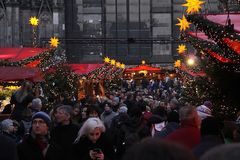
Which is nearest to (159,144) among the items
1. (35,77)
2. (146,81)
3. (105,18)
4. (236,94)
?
(236,94)

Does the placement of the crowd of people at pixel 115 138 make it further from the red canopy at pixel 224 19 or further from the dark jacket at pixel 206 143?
the red canopy at pixel 224 19

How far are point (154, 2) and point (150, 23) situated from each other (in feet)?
7.53

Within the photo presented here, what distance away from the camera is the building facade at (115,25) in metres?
55.2

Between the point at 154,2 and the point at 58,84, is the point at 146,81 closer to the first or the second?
the point at 154,2

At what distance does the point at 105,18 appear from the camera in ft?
197

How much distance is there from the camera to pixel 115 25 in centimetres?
6038

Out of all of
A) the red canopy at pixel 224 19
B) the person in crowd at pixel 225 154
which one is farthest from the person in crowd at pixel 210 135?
the red canopy at pixel 224 19

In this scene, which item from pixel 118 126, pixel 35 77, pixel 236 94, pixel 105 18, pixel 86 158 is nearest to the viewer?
pixel 86 158

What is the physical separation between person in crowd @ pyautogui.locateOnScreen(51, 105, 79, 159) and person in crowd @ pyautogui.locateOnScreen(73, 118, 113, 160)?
30.6 inches

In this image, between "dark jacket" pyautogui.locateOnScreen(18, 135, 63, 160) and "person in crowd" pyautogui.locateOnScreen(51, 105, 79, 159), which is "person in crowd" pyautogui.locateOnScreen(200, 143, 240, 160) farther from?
"person in crowd" pyautogui.locateOnScreen(51, 105, 79, 159)

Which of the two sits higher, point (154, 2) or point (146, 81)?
point (154, 2)

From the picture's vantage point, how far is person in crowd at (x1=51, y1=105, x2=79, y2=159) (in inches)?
295

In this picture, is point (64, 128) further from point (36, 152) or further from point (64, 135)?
point (36, 152)

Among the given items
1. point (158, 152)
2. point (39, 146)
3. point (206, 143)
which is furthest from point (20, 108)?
point (158, 152)
